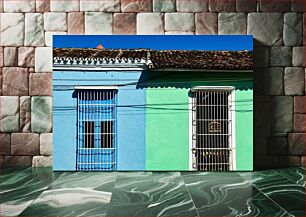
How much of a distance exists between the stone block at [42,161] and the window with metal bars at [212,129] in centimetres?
134

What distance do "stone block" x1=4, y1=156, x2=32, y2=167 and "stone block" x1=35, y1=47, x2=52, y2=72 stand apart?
83cm

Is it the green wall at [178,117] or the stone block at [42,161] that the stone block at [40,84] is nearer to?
the stone block at [42,161]

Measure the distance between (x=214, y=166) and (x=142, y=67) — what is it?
110cm

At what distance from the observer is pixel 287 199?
2521 millimetres

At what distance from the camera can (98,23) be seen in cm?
365

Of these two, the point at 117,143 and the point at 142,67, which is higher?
the point at 142,67

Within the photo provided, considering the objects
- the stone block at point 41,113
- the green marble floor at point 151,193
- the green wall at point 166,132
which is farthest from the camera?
the stone block at point 41,113

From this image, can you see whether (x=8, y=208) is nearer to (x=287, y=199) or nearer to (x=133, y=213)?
(x=133, y=213)

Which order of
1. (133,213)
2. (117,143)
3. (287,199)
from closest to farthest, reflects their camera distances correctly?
1. (133,213)
2. (287,199)
3. (117,143)

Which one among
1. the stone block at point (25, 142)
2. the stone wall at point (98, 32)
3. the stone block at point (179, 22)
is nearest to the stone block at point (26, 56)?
the stone wall at point (98, 32)

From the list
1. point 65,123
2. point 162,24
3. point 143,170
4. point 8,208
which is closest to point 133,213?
point 8,208

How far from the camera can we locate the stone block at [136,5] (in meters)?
3.66

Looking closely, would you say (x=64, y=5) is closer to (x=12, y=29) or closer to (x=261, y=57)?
(x=12, y=29)

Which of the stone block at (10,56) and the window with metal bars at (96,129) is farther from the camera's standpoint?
the stone block at (10,56)
